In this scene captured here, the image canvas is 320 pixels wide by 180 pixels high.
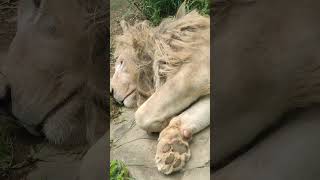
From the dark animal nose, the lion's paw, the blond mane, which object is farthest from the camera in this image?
the dark animal nose

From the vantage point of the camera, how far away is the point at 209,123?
170 cm

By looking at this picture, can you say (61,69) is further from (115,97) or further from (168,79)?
(168,79)

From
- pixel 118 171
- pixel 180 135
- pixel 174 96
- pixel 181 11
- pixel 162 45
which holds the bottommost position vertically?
pixel 118 171

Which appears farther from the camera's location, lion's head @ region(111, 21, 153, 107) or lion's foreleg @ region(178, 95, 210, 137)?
lion's head @ region(111, 21, 153, 107)

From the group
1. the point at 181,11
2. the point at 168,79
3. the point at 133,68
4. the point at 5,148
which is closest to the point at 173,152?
the point at 168,79

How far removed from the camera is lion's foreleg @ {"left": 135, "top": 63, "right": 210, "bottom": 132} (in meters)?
1.69

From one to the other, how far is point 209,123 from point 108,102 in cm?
33

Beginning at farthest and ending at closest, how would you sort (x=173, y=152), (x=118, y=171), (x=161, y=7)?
(x=161, y=7), (x=118, y=171), (x=173, y=152)

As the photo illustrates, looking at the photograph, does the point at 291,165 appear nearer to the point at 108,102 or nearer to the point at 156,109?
the point at 156,109

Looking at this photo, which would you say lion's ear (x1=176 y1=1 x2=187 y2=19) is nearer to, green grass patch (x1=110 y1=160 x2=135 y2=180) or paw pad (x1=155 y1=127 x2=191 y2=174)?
paw pad (x1=155 y1=127 x2=191 y2=174)

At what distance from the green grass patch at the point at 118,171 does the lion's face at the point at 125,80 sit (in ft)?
0.66

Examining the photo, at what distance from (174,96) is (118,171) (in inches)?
11.5

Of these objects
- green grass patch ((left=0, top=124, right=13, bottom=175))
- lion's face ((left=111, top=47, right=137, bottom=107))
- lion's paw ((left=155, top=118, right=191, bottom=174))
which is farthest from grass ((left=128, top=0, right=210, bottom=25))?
green grass patch ((left=0, top=124, right=13, bottom=175))

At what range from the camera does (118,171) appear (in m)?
1.77
